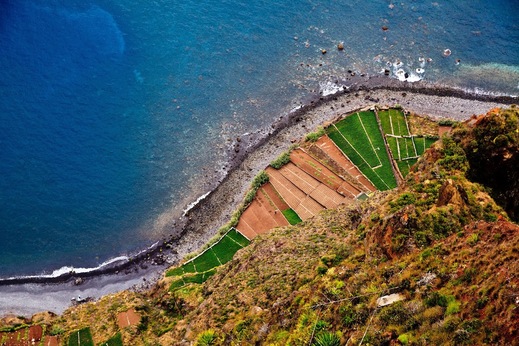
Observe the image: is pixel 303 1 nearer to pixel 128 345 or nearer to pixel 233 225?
pixel 233 225

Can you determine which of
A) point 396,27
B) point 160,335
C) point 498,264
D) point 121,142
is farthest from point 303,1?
point 498,264

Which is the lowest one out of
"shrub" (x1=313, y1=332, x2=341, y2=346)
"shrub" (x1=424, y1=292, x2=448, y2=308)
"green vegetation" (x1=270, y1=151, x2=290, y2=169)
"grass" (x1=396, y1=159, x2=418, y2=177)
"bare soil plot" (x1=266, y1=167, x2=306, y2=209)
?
"shrub" (x1=424, y1=292, x2=448, y2=308)

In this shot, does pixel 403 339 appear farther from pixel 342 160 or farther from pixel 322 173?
pixel 342 160

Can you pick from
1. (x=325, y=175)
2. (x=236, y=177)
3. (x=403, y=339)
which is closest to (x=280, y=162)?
(x=325, y=175)

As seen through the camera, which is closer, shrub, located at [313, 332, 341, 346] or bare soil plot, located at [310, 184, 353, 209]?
shrub, located at [313, 332, 341, 346]

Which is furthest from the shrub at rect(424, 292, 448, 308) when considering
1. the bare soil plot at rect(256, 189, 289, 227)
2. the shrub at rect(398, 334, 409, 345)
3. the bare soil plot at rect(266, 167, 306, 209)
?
the bare soil plot at rect(266, 167, 306, 209)

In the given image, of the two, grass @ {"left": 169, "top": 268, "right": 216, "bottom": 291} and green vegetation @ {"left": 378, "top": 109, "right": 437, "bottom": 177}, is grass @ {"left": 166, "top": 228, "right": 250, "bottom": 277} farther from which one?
green vegetation @ {"left": 378, "top": 109, "right": 437, "bottom": 177}

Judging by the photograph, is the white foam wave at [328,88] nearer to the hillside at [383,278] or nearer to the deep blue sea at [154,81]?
the deep blue sea at [154,81]
